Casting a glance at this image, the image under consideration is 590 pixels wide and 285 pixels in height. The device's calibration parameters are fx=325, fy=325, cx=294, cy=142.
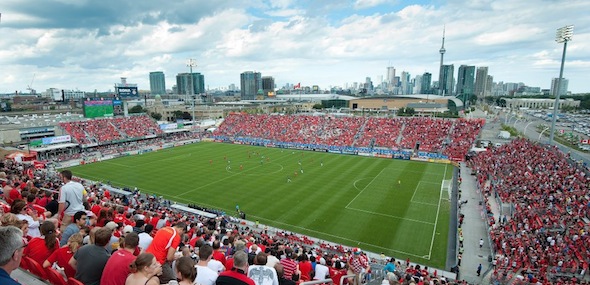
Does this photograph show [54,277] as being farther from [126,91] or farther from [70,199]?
[126,91]

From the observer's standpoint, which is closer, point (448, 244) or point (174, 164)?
point (448, 244)

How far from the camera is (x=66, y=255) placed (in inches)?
230

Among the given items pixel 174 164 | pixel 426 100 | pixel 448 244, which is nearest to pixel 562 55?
pixel 448 244

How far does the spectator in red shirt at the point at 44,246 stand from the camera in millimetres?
6156

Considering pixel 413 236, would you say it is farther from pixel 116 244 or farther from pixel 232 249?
pixel 116 244

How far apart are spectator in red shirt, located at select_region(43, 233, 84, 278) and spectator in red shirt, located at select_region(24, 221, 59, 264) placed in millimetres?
298

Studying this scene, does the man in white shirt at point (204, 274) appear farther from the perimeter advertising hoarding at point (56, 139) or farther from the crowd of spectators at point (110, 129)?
the crowd of spectators at point (110, 129)

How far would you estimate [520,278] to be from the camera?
623 inches

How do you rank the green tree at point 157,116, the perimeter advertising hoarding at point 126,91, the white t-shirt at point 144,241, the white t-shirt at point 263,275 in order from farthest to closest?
the green tree at point 157,116 < the perimeter advertising hoarding at point 126,91 < the white t-shirt at point 144,241 < the white t-shirt at point 263,275

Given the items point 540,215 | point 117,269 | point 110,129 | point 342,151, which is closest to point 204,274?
point 117,269

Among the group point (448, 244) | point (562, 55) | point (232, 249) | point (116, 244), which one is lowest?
point (448, 244)

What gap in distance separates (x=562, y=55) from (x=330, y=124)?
3671 centimetres

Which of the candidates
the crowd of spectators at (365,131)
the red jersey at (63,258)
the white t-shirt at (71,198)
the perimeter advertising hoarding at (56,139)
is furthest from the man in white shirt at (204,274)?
the perimeter advertising hoarding at (56,139)

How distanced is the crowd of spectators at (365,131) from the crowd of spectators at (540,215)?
1327cm
